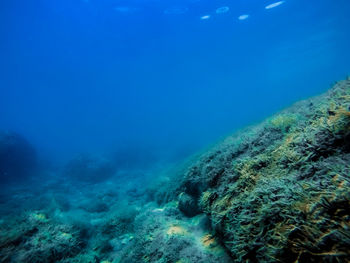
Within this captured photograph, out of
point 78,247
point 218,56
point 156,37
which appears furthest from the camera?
point 218,56

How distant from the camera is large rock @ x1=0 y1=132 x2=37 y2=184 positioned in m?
19.6

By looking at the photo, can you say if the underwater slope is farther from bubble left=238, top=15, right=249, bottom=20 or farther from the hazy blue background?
bubble left=238, top=15, right=249, bottom=20

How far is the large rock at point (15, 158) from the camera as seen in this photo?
1956 cm

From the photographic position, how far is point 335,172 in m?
1.88

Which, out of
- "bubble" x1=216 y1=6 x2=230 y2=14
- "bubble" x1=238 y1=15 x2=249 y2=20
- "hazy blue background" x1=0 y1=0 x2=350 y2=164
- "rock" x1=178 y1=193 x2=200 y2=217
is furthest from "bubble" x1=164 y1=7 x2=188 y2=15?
"rock" x1=178 y1=193 x2=200 y2=217

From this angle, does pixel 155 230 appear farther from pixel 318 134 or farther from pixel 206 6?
pixel 206 6

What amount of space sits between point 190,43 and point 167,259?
1510 inches

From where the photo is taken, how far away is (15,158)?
69.6 feet

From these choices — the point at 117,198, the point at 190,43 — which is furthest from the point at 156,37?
the point at 117,198

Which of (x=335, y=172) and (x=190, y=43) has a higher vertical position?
(x=190, y=43)

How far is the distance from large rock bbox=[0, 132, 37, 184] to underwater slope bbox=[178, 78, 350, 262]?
25.3 m

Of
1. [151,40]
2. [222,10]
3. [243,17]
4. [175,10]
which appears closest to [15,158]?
[151,40]

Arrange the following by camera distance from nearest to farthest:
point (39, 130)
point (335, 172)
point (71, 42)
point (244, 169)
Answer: point (335, 172)
point (244, 169)
point (71, 42)
point (39, 130)

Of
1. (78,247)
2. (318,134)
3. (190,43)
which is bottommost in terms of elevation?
(78,247)
